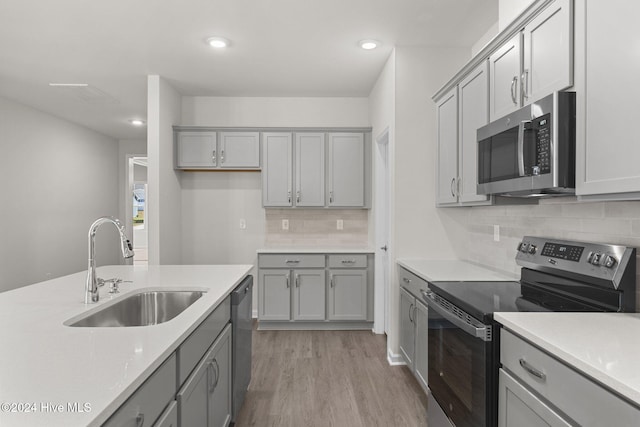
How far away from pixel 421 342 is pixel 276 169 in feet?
8.62

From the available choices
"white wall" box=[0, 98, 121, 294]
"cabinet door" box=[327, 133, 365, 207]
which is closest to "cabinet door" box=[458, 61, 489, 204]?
"cabinet door" box=[327, 133, 365, 207]

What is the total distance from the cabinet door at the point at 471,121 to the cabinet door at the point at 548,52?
44 centimetres

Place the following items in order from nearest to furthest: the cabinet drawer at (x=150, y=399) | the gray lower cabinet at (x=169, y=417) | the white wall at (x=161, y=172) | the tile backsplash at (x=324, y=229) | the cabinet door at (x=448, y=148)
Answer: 1. the cabinet drawer at (x=150, y=399)
2. the gray lower cabinet at (x=169, y=417)
3. the cabinet door at (x=448, y=148)
4. the white wall at (x=161, y=172)
5. the tile backsplash at (x=324, y=229)

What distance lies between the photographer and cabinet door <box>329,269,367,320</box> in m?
4.27

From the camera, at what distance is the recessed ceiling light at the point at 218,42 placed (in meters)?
3.16

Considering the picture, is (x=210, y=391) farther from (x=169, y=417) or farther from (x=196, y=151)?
(x=196, y=151)

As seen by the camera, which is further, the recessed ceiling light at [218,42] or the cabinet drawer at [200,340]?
the recessed ceiling light at [218,42]

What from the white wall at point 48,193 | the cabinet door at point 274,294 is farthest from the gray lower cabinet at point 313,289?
the white wall at point 48,193

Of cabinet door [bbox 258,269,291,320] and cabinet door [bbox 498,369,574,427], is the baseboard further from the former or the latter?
cabinet door [bbox 498,369,574,427]

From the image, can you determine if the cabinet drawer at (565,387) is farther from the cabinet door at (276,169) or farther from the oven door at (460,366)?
the cabinet door at (276,169)

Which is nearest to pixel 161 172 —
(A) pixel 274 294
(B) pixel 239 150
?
(B) pixel 239 150

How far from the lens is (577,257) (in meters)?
1.75

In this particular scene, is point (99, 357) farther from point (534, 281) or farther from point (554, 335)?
point (534, 281)

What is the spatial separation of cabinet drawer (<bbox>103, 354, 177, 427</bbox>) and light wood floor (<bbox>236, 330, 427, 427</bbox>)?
138 cm
